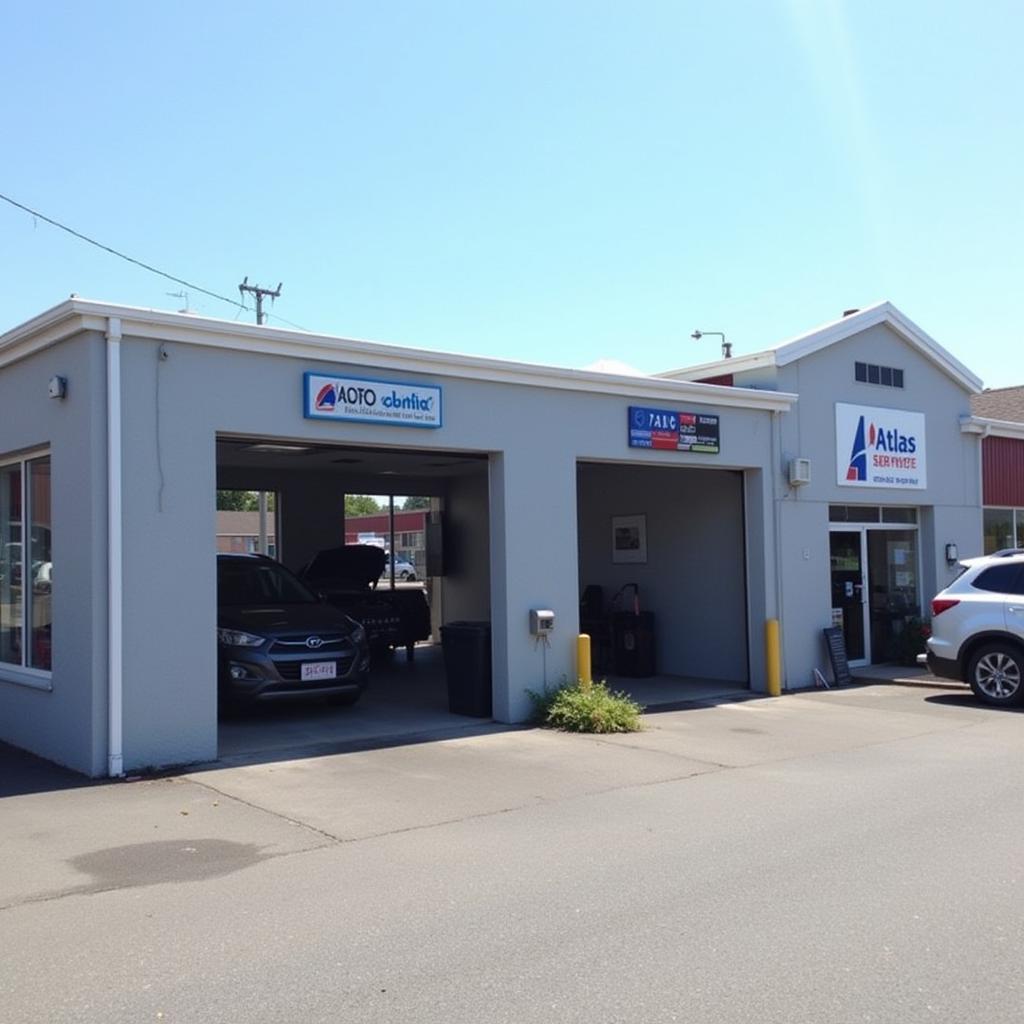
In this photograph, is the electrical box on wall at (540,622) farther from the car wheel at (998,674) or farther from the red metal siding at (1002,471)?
the red metal siding at (1002,471)

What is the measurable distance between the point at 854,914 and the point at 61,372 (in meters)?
7.52

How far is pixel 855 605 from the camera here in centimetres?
1609

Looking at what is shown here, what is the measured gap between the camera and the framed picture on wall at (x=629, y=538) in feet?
53.8

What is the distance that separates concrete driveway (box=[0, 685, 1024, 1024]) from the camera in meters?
4.39

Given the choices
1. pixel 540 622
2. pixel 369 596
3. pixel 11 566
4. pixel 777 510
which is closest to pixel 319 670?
pixel 540 622

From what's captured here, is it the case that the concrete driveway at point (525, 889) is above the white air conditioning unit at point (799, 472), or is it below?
below

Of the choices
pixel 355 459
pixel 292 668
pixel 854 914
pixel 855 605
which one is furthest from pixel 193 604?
pixel 855 605

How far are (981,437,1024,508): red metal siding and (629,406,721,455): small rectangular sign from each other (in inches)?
288

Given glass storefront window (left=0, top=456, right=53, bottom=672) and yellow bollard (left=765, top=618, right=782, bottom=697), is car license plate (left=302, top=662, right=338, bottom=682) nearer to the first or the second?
glass storefront window (left=0, top=456, right=53, bottom=672)

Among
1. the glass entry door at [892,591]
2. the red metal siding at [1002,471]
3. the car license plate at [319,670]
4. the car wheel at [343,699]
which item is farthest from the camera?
the red metal siding at [1002,471]

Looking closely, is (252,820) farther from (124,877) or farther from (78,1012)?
(78,1012)

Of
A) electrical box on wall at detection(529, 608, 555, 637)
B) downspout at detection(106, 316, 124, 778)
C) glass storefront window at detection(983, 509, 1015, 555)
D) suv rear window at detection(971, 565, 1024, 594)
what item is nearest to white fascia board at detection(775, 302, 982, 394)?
glass storefront window at detection(983, 509, 1015, 555)

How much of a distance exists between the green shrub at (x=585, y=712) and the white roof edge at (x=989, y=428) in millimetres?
9519

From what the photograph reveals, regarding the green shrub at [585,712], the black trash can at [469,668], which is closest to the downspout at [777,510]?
the green shrub at [585,712]
